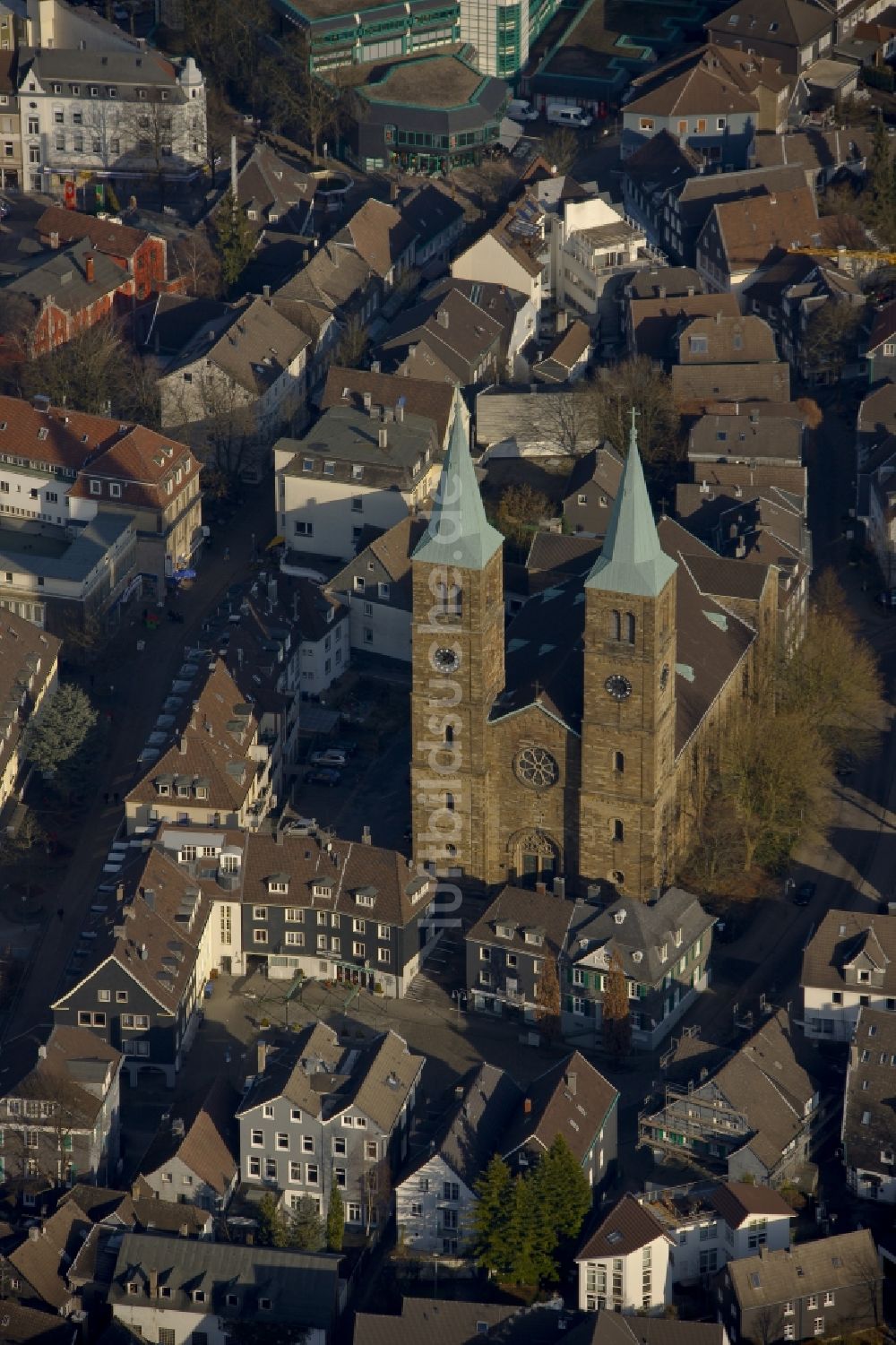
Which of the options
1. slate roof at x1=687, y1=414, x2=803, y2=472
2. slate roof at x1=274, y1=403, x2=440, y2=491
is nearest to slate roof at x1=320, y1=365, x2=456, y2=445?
slate roof at x1=274, y1=403, x2=440, y2=491

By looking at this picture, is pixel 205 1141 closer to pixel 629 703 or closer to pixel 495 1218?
pixel 495 1218

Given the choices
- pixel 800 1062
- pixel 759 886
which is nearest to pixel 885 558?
pixel 759 886

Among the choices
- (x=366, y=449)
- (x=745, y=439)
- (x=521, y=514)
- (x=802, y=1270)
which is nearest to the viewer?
(x=802, y=1270)

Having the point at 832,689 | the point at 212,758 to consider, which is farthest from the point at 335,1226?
the point at 832,689

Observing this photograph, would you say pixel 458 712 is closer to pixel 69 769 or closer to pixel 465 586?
pixel 465 586

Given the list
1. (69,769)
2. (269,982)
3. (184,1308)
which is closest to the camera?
(184,1308)
